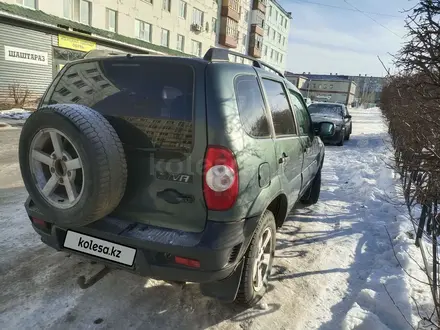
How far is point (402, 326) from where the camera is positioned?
2.39 metres

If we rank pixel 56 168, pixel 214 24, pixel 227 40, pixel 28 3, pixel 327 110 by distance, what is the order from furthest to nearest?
1. pixel 227 40
2. pixel 214 24
3. pixel 28 3
4. pixel 327 110
5. pixel 56 168

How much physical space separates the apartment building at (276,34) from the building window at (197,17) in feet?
66.8

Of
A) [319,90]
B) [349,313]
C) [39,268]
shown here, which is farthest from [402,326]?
[319,90]

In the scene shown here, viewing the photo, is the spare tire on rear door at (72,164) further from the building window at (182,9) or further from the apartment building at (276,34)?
the apartment building at (276,34)

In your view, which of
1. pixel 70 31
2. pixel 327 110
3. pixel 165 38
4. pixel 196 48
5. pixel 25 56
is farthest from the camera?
pixel 196 48

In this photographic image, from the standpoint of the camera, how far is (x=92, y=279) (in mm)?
2711

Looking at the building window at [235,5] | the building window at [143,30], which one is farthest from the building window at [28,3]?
the building window at [235,5]

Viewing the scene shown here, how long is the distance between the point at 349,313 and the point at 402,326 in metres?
0.37

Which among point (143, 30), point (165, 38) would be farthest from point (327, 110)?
point (165, 38)

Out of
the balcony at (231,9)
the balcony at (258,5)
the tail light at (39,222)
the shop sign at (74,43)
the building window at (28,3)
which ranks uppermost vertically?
the balcony at (258,5)

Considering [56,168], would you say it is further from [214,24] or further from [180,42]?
[214,24]

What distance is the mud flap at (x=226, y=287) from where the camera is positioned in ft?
7.39

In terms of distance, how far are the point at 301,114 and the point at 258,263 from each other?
2058mm

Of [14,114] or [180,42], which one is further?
[180,42]
